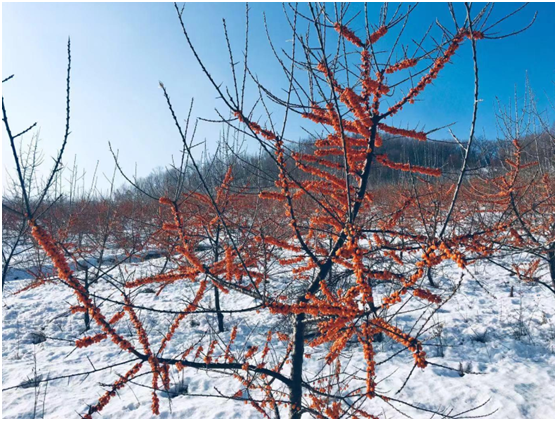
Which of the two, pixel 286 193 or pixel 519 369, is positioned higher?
pixel 286 193

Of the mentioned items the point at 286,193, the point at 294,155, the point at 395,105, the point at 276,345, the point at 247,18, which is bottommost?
→ the point at 276,345

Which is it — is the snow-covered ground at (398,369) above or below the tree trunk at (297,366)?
below

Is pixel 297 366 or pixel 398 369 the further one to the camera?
pixel 398 369

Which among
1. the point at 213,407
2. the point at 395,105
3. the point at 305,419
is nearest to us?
the point at 395,105

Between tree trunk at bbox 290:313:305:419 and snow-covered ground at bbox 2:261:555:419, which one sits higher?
tree trunk at bbox 290:313:305:419

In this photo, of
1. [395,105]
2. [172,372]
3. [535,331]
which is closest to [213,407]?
[172,372]

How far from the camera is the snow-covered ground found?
13.9ft

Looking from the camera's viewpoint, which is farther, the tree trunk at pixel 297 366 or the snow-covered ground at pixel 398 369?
the snow-covered ground at pixel 398 369

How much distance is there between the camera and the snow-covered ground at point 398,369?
4.23m

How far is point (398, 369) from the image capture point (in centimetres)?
528

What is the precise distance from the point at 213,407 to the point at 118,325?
4.15 metres

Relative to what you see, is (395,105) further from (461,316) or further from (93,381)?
(461,316)

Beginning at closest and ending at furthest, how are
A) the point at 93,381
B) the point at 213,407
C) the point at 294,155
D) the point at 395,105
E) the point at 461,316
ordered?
the point at 395,105 → the point at 294,155 → the point at 213,407 → the point at 93,381 → the point at 461,316

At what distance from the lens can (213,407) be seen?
14.3ft
